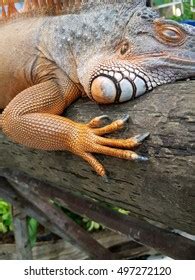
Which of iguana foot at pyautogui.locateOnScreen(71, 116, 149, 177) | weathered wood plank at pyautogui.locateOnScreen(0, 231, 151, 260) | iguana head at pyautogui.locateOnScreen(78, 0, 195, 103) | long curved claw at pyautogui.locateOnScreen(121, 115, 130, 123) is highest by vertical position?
iguana head at pyautogui.locateOnScreen(78, 0, 195, 103)

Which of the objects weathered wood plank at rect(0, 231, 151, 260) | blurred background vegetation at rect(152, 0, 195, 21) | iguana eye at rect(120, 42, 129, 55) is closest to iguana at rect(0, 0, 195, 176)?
iguana eye at rect(120, 42, 129, 55)

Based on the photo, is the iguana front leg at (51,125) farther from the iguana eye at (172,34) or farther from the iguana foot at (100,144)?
the iguana eye at (172,34)

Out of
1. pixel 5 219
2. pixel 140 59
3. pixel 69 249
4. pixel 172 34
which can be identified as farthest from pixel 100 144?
pixel 5 219

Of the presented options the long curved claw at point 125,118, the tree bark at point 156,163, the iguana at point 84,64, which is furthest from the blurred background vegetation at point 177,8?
the long curved claw at point 125,118

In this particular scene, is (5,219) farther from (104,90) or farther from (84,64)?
(104,90)

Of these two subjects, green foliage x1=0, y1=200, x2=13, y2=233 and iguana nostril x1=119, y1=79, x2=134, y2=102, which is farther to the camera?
green foliage x1=0, y1=200, x2=13, y2=233

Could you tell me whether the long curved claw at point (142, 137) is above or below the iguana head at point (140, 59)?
below

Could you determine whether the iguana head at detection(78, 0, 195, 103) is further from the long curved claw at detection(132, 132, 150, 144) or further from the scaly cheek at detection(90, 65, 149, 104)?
the long curved claw at detection(132, 132, 150, 144)
